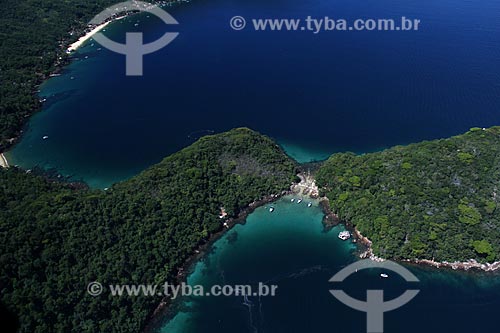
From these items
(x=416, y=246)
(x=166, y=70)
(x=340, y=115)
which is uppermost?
(x=166, y=70)

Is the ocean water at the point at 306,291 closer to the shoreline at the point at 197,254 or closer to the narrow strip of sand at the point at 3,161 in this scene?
the shoreline at the point at 197,254

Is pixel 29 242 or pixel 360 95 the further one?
pixel 360 95

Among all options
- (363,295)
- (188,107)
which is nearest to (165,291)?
(363,295)

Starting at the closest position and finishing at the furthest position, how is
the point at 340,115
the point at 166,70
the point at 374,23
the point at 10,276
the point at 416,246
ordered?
the point at 10,276
the point at 416,246
the point at 340,115
the point at 166,70
the point at 374,23

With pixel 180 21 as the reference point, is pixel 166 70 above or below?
below

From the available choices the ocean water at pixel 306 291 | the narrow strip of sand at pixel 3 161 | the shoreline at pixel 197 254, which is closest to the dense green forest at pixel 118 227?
the shoreline at pixel 197 254

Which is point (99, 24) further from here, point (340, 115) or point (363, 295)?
point (363, 295)
